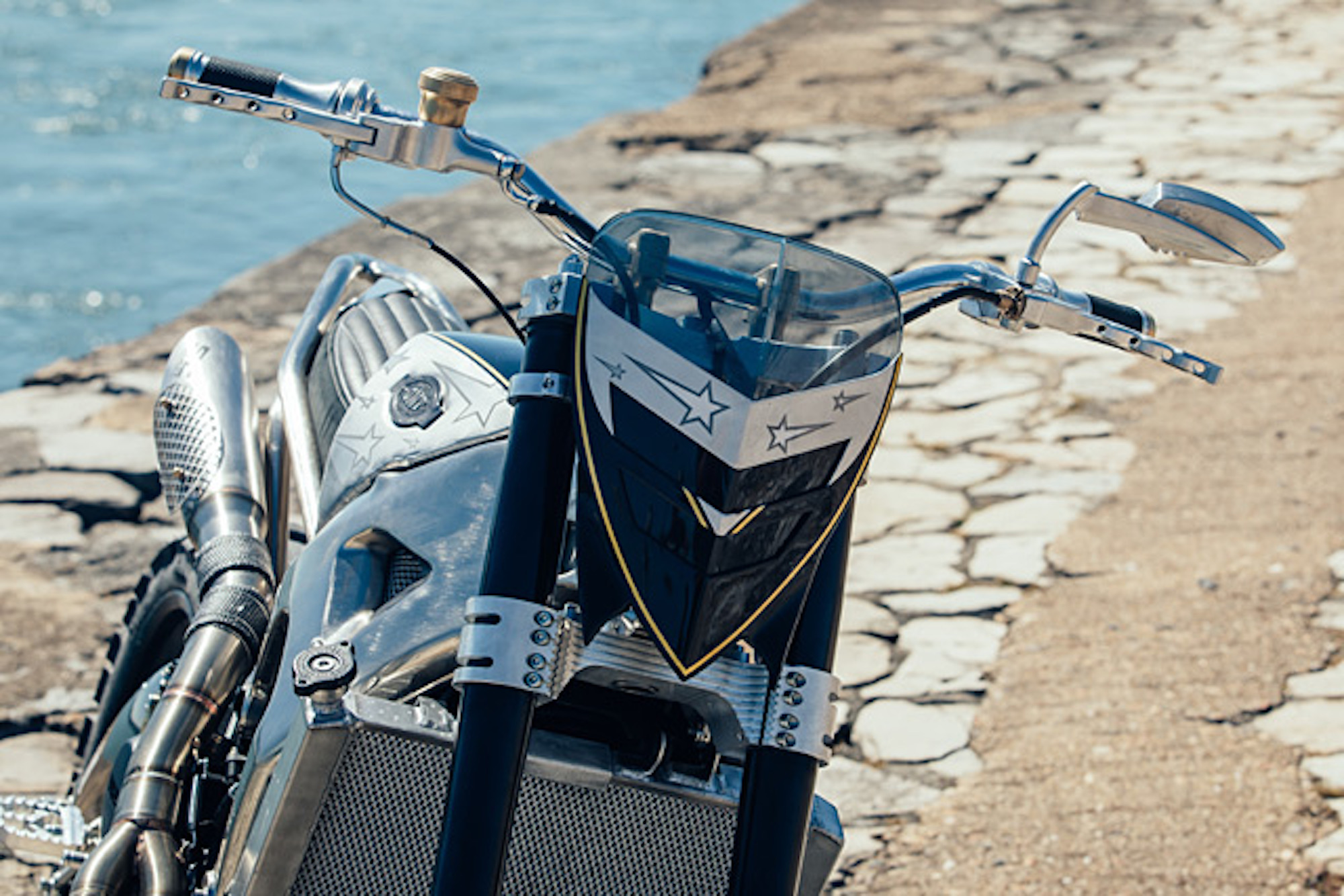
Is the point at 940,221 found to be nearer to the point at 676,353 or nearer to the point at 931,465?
the point at 931,465

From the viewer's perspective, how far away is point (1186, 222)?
1959 millimetres

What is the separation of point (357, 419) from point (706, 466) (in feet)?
2.77

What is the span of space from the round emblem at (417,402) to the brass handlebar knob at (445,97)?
42cm

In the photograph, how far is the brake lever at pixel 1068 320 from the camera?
1.93 metres

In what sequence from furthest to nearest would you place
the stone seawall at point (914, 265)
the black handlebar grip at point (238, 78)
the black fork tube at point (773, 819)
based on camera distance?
Result: the stone seawall at point (914, 265), the black handlebar grip at point (238, 78), the black fork tube at point (773, 819)

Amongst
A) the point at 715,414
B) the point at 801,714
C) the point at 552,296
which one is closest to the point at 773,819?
the point at 801,714

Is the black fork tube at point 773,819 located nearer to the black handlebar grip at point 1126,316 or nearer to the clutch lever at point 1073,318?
the clutch lever at point 1073,318

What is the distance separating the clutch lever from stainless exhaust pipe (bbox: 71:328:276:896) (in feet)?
3.53

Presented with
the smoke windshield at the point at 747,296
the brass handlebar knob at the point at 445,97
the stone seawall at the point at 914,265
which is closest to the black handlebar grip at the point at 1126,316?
the smoke windshield at the point at 747,296

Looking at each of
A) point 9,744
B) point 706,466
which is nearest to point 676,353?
point 706,466

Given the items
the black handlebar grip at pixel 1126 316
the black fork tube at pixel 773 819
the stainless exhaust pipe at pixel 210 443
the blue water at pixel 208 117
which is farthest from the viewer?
the blue water at pixel 208 117

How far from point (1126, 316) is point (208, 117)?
981cm

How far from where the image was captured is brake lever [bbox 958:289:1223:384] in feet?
6.34

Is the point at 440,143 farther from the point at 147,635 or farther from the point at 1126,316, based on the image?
the point at 147,635
